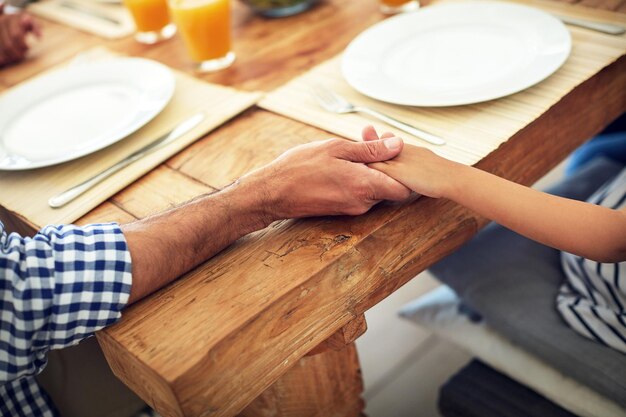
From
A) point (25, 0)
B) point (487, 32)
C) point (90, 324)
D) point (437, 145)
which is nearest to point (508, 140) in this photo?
point (437, 145)

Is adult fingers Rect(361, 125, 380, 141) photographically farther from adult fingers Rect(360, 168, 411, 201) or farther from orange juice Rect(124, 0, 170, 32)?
orange juice Rect(124, 0, 170, 32)

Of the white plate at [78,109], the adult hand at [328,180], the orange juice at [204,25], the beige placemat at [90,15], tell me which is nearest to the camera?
the adult hand at [328,180]

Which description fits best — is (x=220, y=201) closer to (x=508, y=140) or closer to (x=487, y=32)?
(x=508, y=140)

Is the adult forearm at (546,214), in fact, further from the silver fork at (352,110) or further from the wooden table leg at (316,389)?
the wooden table leg at (316,389)

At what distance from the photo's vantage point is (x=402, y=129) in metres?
0.88

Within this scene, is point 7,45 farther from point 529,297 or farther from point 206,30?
point 529,297

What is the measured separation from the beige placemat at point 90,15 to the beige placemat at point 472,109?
61cm

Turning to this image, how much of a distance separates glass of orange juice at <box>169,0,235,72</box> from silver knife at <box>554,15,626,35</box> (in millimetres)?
584

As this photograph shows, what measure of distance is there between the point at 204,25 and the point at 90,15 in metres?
0.58

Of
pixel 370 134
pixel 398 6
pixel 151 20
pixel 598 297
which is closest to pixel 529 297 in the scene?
pixel 598 297

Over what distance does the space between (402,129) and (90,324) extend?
18.5 inches

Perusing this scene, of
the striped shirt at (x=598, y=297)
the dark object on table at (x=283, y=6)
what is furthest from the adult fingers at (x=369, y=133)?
the dark object on table at (x=283, y=6)

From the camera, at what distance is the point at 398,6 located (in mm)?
1236

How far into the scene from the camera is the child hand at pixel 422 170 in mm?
760
